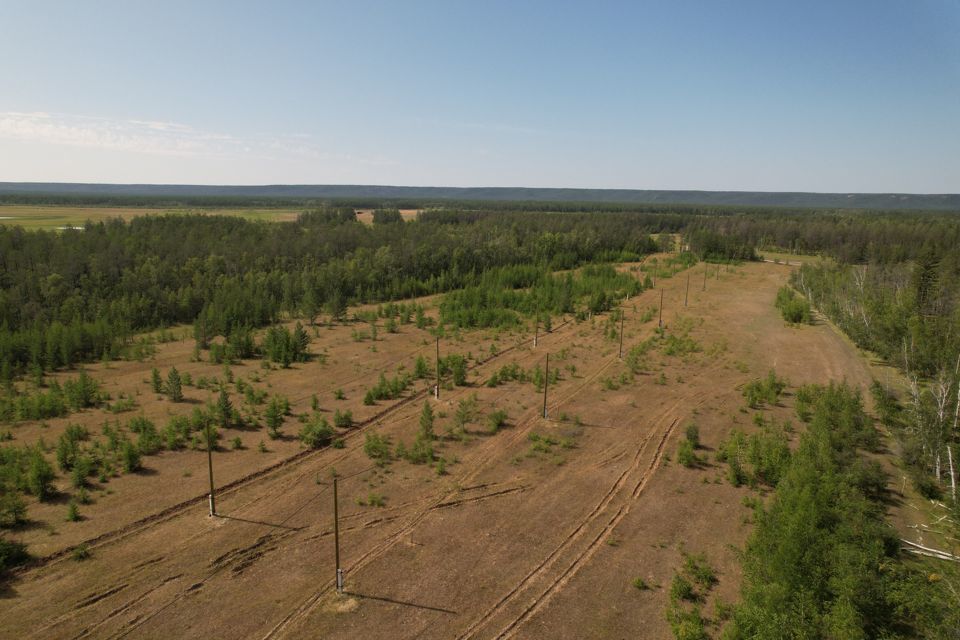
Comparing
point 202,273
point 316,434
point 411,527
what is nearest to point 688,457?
point 411,527

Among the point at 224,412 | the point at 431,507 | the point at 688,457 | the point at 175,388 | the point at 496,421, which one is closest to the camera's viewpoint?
the point at 431,507

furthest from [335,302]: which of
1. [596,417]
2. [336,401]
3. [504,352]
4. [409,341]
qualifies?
[596,417]

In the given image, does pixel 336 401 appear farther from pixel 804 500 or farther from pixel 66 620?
pixel 804 500

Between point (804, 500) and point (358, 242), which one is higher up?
point (358, 242)

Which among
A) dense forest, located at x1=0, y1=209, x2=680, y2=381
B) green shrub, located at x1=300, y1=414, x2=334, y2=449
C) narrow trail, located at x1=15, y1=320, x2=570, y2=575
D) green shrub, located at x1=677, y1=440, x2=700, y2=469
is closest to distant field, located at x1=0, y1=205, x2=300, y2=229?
dense forest, located at x1=0, y1=209, x2=680, y2=381

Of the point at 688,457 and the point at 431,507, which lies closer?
the point at 431,507

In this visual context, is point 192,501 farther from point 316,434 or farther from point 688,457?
point 688,457

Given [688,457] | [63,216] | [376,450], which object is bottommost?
[376,450]

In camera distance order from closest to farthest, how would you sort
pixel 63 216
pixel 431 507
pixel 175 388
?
1. pixel 431 507
2. pixel 175 388
3. pixel 63 216

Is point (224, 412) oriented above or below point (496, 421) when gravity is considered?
above
